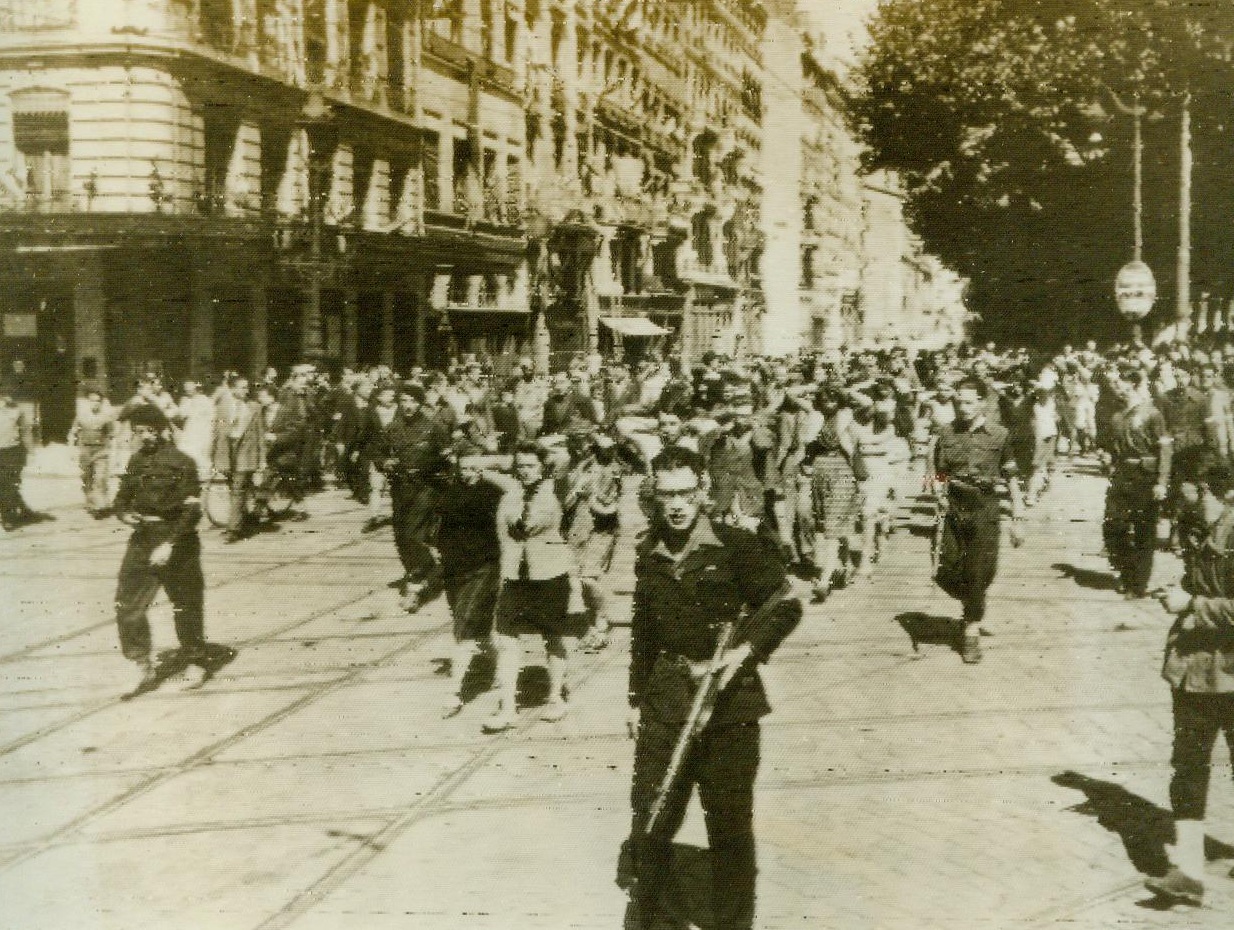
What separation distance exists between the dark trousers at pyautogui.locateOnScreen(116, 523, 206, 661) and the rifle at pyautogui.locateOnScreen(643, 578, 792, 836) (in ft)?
15.6

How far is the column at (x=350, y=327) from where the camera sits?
27578mm

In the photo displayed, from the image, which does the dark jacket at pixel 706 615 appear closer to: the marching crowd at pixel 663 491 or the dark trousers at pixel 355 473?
the marching crowd at pixel 663 491

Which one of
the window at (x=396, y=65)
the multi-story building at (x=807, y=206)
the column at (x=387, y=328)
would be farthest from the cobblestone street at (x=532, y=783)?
the multi-story building at (x=807, y=206)

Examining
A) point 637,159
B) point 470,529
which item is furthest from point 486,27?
point 470,529

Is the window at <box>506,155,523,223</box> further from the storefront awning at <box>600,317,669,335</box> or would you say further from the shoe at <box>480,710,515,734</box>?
the shoe at <box>480,710,515,734</box>

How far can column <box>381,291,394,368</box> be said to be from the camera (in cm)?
2917

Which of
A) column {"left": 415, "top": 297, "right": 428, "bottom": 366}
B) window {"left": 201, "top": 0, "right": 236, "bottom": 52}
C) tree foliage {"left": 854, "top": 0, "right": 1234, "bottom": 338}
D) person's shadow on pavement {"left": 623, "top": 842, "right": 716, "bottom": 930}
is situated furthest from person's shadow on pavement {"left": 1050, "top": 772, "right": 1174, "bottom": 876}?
column {"left": 415, "top": 297, "right": 428, "bottom": 366}

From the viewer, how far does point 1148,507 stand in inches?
446

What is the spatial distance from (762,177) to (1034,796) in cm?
5078

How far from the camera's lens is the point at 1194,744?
17.8 feet

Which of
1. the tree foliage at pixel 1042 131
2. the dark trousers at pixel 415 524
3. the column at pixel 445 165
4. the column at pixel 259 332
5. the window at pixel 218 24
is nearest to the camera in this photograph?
the dark trousers at pixel 415 524

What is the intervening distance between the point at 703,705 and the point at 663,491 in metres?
0.83

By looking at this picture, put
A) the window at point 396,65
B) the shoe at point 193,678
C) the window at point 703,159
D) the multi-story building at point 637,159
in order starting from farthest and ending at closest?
1. the window at point 703,159
2. the multi-story building at point 637,159
3. the window at point 396,65
4. the shoe at point 193,678

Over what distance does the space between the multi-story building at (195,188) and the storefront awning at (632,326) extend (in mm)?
12497
